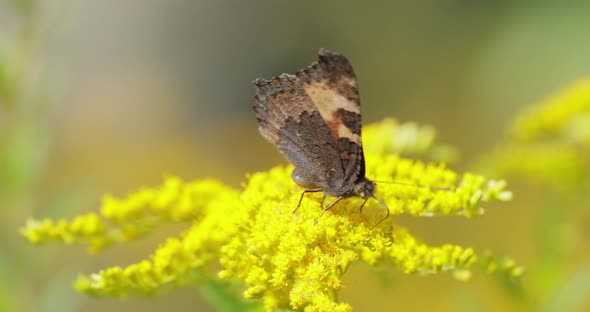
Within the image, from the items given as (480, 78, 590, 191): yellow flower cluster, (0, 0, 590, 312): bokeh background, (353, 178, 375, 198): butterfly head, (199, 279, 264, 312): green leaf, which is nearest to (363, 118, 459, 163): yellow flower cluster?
(480, 78, 590, 191): yellow flower cluster

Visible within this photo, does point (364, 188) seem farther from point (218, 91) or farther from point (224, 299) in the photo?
point (218, 91)

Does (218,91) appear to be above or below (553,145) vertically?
above

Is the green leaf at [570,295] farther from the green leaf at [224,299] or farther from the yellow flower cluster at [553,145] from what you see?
the green leaf at [224,299]

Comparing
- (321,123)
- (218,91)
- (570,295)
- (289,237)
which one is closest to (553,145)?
(570,295)

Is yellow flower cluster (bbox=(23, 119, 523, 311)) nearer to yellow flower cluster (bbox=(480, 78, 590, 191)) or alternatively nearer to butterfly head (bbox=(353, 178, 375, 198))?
butterfly head (bbox=(353, 178, 375, 198))

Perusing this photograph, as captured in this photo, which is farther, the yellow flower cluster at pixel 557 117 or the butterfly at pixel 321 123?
the yellow flower cluster at pixel 557 117

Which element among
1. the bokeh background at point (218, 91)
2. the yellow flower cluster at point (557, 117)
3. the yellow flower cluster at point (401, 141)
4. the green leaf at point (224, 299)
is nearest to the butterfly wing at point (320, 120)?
the green leaf at point (224, 299)

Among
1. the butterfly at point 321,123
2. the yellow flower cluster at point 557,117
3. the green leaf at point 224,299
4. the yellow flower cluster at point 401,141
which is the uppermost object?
the yellow flower cluster at point 557,117
